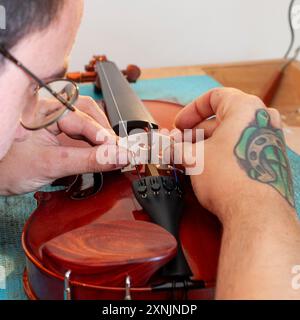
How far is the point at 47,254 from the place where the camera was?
53cm

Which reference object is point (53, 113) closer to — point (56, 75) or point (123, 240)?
point (56, 75)

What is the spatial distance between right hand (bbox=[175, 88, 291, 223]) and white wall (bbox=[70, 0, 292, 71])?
863 millimetres

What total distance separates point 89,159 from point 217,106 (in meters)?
0.21

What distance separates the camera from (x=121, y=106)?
0.92 metres

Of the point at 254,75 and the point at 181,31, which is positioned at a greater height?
the point at 181,31

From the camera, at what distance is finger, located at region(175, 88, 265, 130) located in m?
0.68

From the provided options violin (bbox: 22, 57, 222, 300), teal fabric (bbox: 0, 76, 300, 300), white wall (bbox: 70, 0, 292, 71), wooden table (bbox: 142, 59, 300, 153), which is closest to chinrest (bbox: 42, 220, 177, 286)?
violin (bbox: 22, 57, 222, 300)

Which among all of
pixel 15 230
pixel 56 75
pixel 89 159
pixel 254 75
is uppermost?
pixel 254 75

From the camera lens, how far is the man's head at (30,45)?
0.46m

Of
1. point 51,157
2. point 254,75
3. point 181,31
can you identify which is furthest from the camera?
point 181,31

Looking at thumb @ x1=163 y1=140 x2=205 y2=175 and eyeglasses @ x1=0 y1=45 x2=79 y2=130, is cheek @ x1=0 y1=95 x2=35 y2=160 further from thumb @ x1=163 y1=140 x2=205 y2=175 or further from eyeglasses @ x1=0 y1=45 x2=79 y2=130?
thumb @ x1=163 y1=140 x2=205 y2=175

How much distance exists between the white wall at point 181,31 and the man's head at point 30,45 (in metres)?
1.00

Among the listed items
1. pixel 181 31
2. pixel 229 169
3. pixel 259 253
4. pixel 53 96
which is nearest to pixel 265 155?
pixel 229 169

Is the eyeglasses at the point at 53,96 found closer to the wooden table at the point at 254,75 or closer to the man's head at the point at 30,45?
the man's head at the point at 30,45
